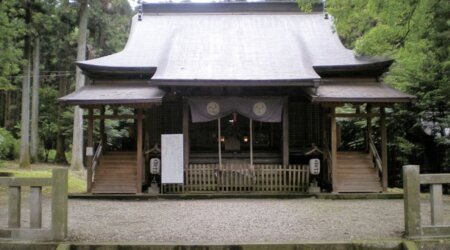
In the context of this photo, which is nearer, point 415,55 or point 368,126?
point 415,55

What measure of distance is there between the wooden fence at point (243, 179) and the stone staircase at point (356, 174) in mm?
1123

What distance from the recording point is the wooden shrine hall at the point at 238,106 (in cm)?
1289

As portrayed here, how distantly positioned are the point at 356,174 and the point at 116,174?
758cm

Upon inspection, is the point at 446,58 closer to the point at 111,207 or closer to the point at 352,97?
the point at 352,97

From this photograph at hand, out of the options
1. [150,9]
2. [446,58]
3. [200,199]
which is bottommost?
[200,199]

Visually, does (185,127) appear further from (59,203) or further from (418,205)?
(418,205)

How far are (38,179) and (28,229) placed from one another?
0.73m

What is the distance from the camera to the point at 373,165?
13797 mm

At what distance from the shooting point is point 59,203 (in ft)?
20.1

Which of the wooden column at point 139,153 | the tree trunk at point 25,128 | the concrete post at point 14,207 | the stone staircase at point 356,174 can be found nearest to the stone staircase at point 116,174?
the wooden column at point 139,153

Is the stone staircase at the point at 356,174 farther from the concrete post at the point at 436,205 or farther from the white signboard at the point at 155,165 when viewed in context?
the concrete post at the point at 436,205

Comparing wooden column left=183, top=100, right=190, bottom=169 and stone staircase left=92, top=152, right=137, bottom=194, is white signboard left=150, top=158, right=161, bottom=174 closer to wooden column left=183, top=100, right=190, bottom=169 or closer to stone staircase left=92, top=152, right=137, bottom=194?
stone staircase left=92, top=152, right=137, bottom=194

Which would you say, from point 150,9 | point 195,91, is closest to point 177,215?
point 195,91

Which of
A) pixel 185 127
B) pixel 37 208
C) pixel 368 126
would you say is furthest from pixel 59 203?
pixel 368 126
